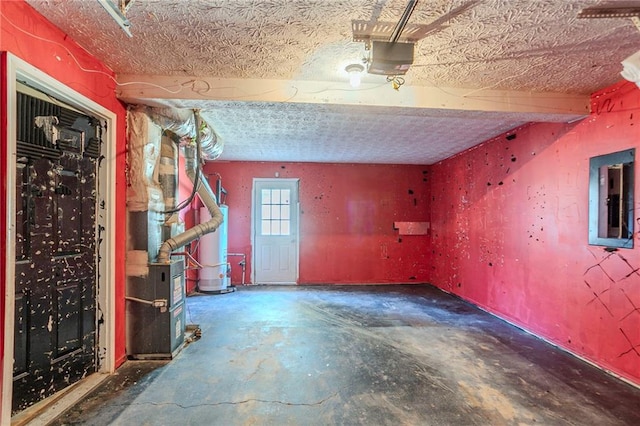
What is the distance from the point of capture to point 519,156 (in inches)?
125

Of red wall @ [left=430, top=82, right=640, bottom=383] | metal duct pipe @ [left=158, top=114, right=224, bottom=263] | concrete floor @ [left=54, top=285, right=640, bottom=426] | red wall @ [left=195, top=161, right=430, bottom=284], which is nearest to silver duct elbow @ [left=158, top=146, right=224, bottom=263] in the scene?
metal duct pipe @ [left=158, top=114, right=224, bottom=263]

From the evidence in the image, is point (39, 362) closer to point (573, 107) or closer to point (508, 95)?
point (508, 95)

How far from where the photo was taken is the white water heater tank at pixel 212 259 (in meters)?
4.43

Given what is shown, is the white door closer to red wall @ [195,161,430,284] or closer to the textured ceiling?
red wall @ [195,161,430,284]

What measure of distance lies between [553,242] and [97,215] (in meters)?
3.91

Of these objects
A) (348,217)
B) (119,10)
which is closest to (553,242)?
(348,217)

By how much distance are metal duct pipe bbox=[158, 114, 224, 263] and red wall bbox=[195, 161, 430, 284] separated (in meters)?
1.98

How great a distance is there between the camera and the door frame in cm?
136

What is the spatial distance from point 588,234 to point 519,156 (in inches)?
44.9

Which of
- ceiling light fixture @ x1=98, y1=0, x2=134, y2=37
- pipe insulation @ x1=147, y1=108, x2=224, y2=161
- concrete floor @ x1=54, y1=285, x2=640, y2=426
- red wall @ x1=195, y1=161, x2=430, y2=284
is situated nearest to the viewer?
ceiling light fixture @ x1=98, y1=0, x2=134, y2=37

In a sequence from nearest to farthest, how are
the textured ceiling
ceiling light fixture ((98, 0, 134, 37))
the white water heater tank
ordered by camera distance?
1. ceiling light fixture ((98, 0, 134, 37))
2. the textured ceiling
3. the white water heater tank

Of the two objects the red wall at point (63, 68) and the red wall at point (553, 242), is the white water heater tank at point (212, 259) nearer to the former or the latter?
the red wall at point (63, 68)

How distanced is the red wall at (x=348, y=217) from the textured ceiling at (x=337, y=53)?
227 cm

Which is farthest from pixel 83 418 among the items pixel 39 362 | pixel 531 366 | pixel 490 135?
pixel 490 135
